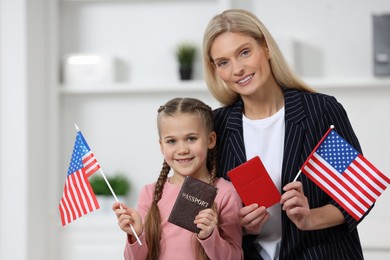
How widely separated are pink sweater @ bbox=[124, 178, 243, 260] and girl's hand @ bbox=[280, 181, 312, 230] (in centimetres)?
17

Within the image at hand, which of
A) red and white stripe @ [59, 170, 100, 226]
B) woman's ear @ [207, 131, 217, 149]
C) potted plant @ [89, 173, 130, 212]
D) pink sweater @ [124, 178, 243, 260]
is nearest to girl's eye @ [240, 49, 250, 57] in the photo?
woman's ear @ [207, 131, 217, 149]

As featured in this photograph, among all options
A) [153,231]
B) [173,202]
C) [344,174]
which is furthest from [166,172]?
[344,174]

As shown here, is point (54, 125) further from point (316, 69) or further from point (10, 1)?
point (316, 69)

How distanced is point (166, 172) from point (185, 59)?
80.2 inches

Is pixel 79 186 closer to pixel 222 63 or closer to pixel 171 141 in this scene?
pixel 171 141

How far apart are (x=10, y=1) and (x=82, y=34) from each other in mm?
531

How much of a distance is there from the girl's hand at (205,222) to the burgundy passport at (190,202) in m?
0.02

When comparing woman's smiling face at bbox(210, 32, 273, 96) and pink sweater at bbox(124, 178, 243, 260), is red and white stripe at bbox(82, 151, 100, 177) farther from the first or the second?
woman's smiling face at bbox(210, 32, 273, 96)

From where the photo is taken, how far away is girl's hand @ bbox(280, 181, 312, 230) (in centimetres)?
202

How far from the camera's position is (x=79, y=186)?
2275mm

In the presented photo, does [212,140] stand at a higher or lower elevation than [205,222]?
higher

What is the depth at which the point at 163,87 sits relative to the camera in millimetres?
4246

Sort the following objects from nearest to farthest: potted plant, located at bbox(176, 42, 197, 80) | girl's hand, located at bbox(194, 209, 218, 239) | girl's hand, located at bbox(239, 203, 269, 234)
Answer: girl's hand, located at bbox(194, 209, 218, 239) < girl's hand, located at bbox(239, 203, 269, 234) < potted plant, located at bbox(176, 42, 197, 80)

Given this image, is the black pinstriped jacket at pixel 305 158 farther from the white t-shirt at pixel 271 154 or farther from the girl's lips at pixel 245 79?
the girl's lips at pixel 245 79
